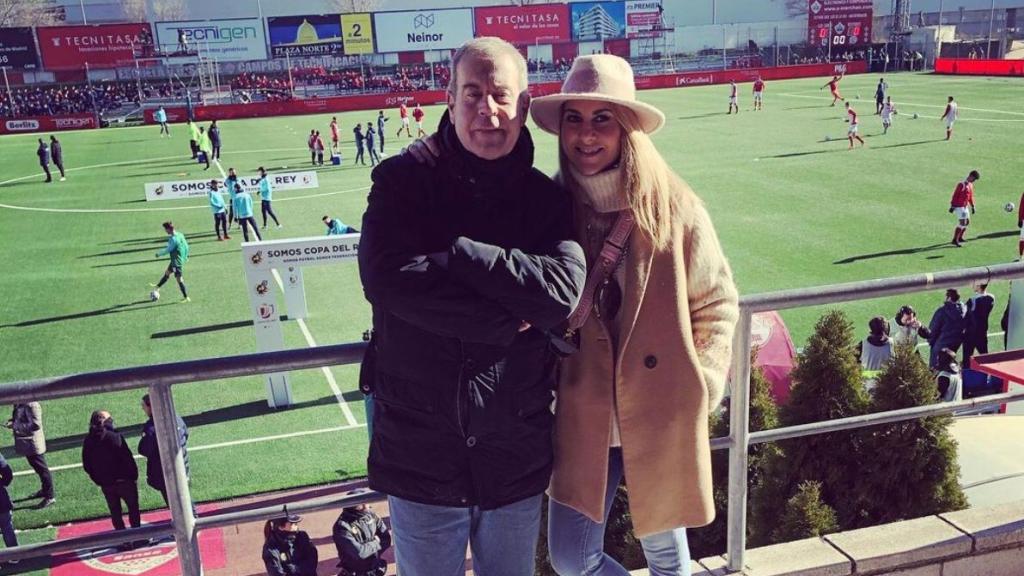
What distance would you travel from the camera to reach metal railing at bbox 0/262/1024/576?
2510 millimetres

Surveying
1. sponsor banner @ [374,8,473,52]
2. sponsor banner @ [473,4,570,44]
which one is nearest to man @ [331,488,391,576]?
sponsor banner @ [374,8,473,52]

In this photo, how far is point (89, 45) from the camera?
66438 millimetres

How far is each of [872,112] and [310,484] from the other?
37316mm

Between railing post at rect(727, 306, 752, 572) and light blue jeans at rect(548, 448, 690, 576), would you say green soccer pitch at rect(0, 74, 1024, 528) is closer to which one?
railing post at rect(727, 306, 752, 572)

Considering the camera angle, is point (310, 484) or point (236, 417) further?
point (236, 417)

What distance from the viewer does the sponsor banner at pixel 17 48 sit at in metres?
64.2

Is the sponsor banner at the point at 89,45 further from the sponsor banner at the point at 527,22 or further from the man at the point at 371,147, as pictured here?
the man at the point at 371,147

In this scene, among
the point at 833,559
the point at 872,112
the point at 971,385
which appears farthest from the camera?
the point at 872,112

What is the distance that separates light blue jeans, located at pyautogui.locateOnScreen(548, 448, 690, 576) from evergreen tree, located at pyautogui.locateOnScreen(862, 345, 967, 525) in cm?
223

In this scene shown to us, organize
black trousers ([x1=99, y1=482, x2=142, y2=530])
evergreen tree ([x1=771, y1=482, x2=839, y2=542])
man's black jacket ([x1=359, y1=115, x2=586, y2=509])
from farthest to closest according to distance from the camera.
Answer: black trousers ([x1=99, y1=482, x2=142, y2=530]) → evergreen tree ([x1=771, y1=482, x2=839, y2=542]) → man's black jacket ([x1=359, y1=115, x2=586, y2=509])

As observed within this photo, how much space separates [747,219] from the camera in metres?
22.3

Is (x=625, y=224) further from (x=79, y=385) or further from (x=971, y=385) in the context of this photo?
(x=971, y=385)

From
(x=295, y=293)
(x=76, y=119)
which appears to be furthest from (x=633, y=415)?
(x=76, y=119)

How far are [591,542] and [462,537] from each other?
480 millimetres
